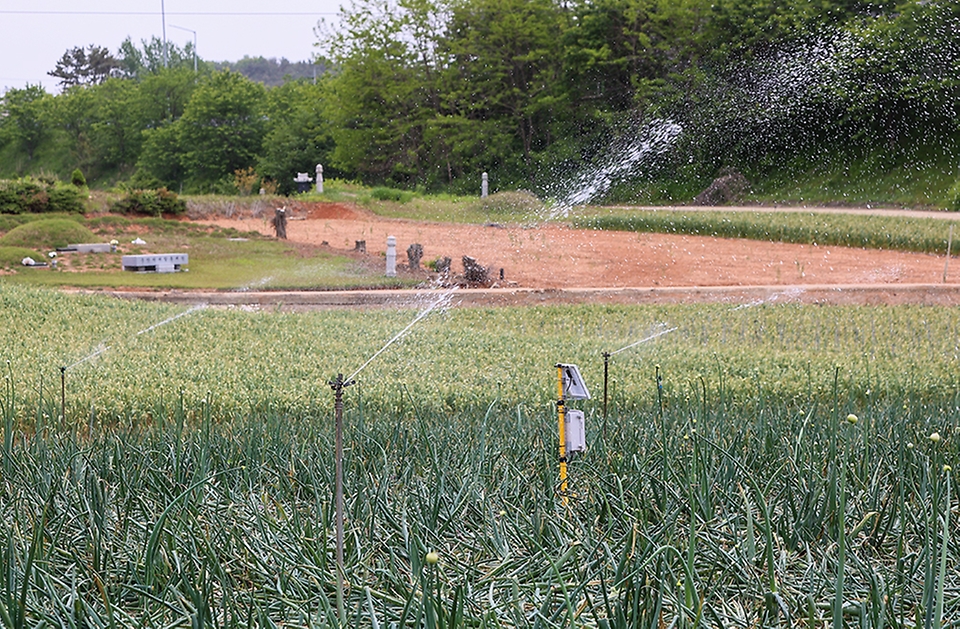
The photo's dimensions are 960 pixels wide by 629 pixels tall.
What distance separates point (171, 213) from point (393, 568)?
18.8 metres

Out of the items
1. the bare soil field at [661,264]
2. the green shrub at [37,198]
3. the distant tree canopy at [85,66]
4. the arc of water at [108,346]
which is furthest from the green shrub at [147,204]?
the distant tree canopy at [85,66]

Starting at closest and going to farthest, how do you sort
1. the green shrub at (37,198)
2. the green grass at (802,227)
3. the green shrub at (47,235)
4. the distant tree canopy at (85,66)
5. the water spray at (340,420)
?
the water spray at (340,420) → the green grass at (802,227) → the green shrub at (47,235) → the green shrub at (37,198) → the distant tree canopy at (85,66)

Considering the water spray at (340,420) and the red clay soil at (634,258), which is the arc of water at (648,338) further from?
the red clay soil at (634,258)

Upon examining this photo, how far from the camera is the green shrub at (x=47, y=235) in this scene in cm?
1409

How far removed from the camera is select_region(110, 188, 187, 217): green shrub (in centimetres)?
1931

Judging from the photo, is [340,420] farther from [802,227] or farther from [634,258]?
[802,227]

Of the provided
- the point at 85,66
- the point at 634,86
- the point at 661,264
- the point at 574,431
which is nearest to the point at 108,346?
the point at 574,431

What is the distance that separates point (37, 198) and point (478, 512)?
17852 millimetres

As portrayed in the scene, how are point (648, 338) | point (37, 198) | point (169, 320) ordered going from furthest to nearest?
point (37, 198)
point (169, 320)
point (648, 338)

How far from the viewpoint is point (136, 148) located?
37.9m

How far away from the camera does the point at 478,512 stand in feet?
8.64

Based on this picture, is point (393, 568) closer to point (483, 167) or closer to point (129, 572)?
point (129, 572)

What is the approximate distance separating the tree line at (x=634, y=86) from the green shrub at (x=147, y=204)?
428 cm

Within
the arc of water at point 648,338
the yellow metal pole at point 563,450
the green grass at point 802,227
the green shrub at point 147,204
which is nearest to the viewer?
the yellow metal pole at point 563,450
